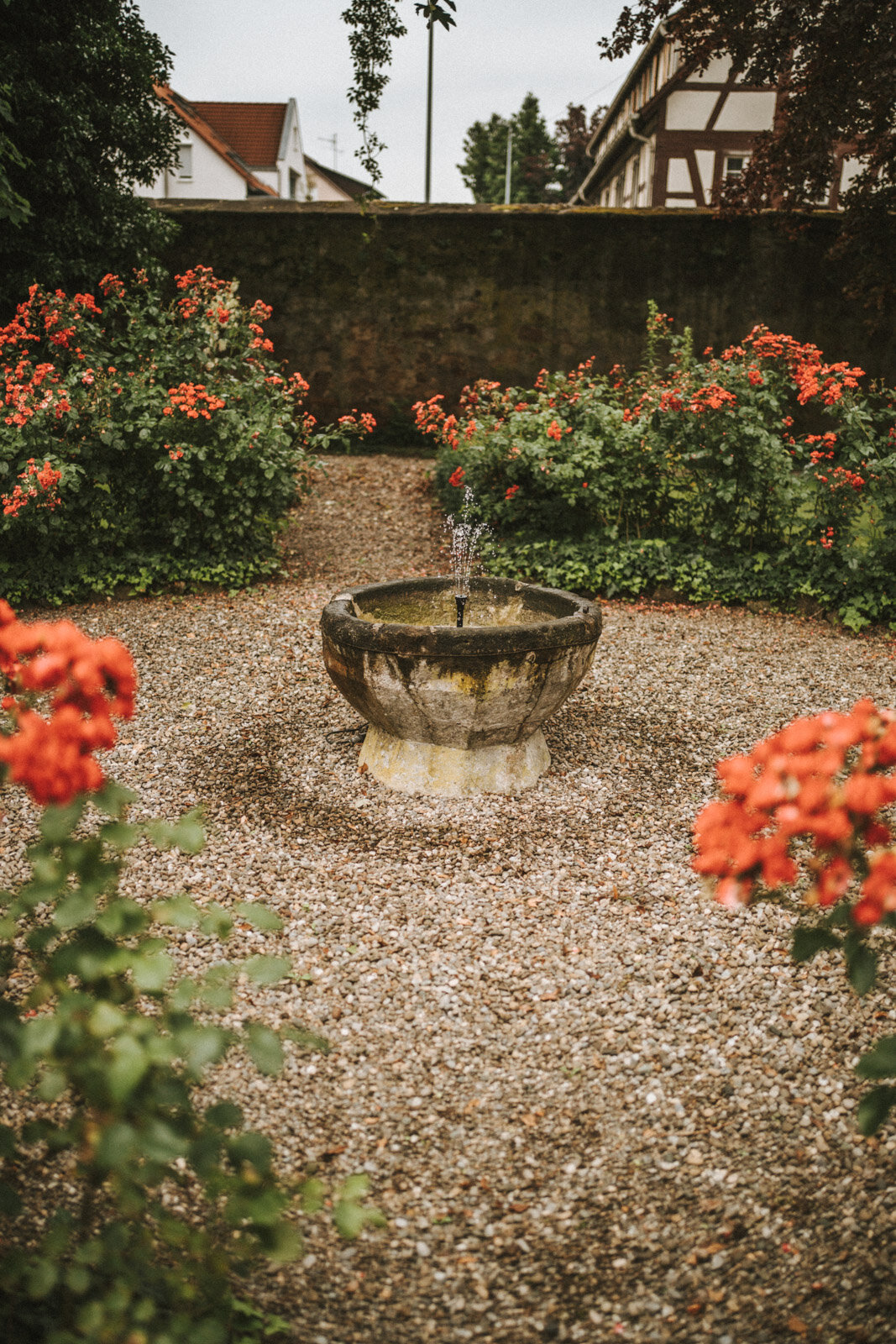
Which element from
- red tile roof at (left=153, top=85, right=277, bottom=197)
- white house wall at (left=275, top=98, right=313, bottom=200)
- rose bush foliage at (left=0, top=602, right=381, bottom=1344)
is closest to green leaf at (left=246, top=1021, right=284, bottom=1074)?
rose bush foliage at (left=0, top=602, right=381, bottom=1344)

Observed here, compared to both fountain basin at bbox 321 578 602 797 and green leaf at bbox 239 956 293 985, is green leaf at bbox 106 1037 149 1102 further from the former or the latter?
fountain basin at bbox 321 578 602 797

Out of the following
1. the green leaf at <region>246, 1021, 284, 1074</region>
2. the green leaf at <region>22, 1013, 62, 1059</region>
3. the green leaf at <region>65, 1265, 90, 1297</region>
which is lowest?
the green leaf at <region>65, 1265, 90, 1297</region>

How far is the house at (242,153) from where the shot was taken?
26125mm

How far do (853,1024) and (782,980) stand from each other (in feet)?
0.85

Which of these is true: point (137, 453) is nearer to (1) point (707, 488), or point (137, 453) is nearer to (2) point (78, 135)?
(2) point (78, 135)

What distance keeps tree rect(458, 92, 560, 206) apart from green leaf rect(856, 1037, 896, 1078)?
46.6 meters

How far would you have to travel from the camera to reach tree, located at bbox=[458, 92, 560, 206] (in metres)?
42.9

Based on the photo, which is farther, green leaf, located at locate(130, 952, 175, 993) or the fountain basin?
the fountain basin

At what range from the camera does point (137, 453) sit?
6.50 metres

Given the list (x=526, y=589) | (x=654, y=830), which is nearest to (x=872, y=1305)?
(x=654, y=830)

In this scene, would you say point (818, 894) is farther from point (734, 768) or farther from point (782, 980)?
point (782, 980)

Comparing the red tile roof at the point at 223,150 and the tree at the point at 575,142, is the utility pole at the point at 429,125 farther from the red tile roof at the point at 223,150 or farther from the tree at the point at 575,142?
the tree at the point at 575,142

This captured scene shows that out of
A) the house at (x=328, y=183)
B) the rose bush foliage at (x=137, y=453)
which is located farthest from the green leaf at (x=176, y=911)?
the house at (x=328, y=183)

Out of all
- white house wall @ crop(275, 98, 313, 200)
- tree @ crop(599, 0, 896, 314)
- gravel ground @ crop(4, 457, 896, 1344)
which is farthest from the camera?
white house wall @ crop(275, 98, 313, 200)
